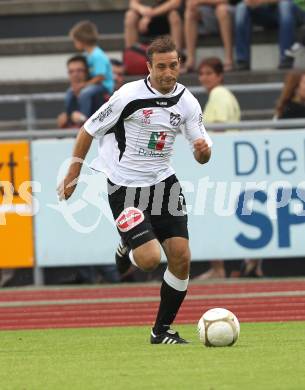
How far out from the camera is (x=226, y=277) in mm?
14641

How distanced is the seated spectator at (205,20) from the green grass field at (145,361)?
7134 mm

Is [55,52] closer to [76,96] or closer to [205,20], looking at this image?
[205,20]

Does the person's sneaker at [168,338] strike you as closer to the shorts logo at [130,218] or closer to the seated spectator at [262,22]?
the shorts logo at [130,218]

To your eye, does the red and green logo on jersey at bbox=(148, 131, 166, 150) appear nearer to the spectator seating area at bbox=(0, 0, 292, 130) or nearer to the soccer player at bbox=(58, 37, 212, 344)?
the soccer player at bbox=(58, 37, 212, 344)

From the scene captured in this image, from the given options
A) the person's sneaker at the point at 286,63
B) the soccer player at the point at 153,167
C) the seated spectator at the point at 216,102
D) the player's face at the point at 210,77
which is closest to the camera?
the soccer player at the point at 153,167

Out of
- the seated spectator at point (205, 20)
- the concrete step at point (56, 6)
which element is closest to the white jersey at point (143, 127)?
the seated spectator at point (205, 20)

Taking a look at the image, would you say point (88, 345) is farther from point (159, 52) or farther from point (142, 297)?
point (142, 297)

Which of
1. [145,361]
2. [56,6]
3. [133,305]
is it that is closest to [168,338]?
[145,361]

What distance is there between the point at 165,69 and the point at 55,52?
9.90m

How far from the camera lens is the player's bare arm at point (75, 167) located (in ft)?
29.9

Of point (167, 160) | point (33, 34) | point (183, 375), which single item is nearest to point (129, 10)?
point (33, 34)

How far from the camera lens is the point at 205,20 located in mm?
17359

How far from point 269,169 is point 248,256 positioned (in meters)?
1.01

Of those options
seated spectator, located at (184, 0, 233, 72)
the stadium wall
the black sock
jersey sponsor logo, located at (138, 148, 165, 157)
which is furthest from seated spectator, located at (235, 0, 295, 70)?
the black sock
